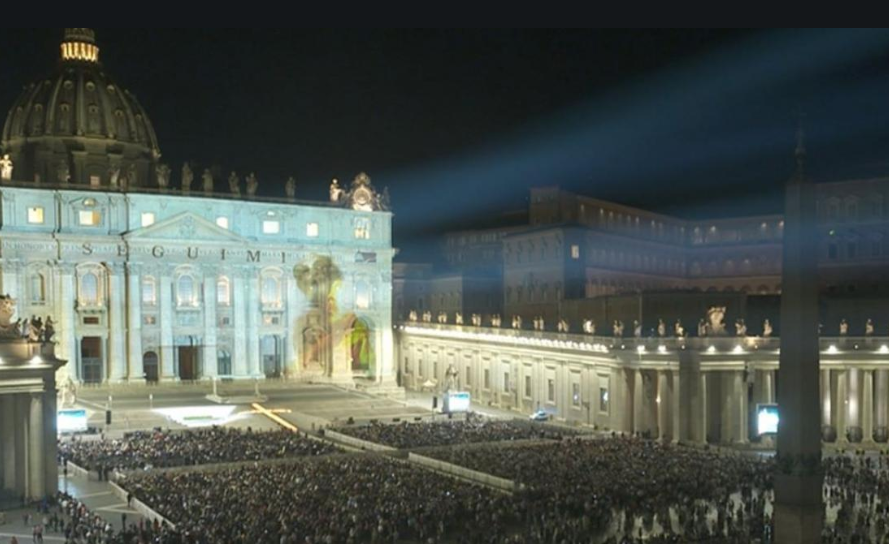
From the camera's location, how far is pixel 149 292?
79.6 meters

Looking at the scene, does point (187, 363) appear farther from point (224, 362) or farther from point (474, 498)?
point (474, 498)

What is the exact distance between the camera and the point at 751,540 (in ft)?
94.1

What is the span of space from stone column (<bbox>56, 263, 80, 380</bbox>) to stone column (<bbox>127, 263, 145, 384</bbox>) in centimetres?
428

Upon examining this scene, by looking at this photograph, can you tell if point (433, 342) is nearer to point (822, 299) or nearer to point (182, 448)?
point (822, 299)

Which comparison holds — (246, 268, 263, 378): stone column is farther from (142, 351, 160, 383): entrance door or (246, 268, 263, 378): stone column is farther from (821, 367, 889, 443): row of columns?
(821, 367, 889, 443): row of columns

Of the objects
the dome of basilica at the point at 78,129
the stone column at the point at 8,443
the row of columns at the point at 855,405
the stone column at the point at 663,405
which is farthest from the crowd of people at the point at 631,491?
the dome of basilica at the point at 78,129

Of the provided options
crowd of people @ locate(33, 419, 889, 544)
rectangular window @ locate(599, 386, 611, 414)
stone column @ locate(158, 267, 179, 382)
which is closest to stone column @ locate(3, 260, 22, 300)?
stone column @ locate(158, 267, 179, 382)

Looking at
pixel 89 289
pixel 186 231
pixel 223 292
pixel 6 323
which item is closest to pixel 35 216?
pixel 89 289

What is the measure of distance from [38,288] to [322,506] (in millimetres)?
51914

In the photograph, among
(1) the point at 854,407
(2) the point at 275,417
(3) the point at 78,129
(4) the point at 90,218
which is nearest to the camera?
(1) the point at 854,407

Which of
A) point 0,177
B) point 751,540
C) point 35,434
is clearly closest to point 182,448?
point 35,434

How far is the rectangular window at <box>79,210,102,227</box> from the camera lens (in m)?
76.9

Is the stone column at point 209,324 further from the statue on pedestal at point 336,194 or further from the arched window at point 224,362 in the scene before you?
the statue on pedestal at point 336,194

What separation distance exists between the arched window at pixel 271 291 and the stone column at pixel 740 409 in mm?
44847
